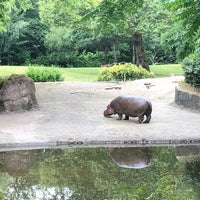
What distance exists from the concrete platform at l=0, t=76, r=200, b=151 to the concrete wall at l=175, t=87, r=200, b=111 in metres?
0.27

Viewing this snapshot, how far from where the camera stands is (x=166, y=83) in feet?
59.2

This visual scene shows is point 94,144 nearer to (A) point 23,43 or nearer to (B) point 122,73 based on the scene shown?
(B) point 122,73

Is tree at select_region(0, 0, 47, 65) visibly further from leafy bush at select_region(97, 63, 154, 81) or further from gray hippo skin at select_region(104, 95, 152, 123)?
gray hippo skin at select_region(104, 95, 152, 123)

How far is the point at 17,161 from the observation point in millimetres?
7113

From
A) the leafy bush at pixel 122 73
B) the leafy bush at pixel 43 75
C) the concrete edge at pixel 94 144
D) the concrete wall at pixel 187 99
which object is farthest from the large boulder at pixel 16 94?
the leafy bush at pixel 122 73

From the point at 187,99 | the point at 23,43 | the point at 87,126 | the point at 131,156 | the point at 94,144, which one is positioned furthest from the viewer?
the point at 23,43

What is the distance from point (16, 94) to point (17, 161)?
552cm

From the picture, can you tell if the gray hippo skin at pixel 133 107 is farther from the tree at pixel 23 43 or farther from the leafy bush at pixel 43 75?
the tree at pixel 23 43

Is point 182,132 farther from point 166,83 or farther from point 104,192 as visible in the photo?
point 166,83

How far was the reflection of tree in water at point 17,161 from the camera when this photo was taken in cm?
650

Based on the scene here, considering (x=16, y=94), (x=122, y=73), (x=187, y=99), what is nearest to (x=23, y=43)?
(x=122, y=73)

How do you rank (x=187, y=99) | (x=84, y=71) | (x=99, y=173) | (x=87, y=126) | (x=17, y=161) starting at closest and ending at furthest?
(x=99, y=173) → (x=17, y=161) → (x=87, y=126) → (x=187, y=99) → (x=84, y=71)

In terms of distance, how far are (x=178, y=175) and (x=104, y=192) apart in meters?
1.28

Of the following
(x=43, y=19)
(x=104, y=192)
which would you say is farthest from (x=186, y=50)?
(x=43, y=19)
